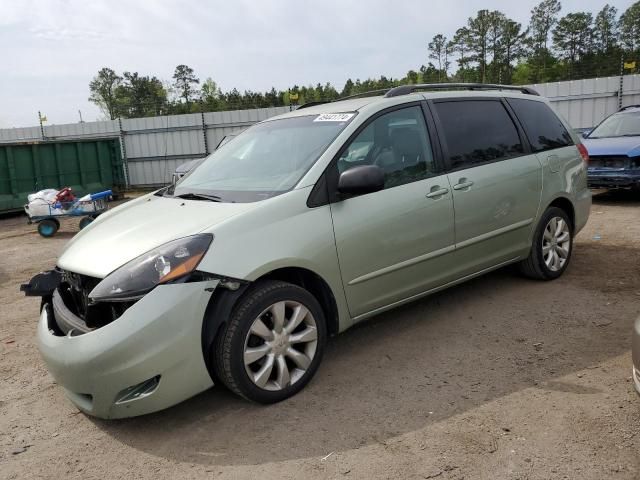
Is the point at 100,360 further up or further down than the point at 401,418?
further up

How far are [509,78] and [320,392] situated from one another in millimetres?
61144

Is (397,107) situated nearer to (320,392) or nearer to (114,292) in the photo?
(320,392)

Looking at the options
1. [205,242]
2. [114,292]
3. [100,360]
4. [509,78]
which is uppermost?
[509,78]

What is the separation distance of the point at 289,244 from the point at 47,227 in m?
8.54

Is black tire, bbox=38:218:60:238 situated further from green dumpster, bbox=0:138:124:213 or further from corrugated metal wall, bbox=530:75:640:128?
corrugated metal wall, bbox=530:75:640:128

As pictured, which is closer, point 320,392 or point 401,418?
point 401,418

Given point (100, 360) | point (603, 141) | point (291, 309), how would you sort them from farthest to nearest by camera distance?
point (603, 141) < point (291, 309) < point (100, 360)

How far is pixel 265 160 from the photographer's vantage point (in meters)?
3.76

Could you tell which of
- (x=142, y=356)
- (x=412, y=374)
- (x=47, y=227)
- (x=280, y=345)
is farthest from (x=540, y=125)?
(x=47, y=227)

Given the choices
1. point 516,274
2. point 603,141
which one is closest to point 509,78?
point 603,141

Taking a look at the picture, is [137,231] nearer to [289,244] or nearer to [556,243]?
[289,244]

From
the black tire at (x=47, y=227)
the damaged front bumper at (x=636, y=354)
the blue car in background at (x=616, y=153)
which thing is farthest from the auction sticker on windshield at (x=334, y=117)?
the black tire at (x=47, y=227)

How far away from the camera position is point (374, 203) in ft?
11.4

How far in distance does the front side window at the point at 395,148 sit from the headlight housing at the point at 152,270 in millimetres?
1117
